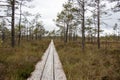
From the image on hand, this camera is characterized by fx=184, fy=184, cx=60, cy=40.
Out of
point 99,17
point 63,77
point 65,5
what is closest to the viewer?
point 63,77

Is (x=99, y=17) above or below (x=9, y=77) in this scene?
above

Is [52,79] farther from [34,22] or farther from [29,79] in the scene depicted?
[34,22]

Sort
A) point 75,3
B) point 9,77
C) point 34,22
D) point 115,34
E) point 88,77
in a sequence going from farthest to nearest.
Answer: point 115,34, point 34,22, point 75,3, point 88,77, point 9,77

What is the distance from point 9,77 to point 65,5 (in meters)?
37.1

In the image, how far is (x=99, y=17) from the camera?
101 ft

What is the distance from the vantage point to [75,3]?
84.7 feet

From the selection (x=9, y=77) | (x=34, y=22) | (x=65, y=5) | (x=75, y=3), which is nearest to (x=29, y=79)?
(x=9, y=77)

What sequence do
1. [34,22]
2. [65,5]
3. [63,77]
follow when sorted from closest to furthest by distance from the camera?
[63,77]
[65,5]
[34,22]

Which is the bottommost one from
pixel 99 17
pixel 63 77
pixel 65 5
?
pixel 63 77

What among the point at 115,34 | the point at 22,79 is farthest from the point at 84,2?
the point at 115,34

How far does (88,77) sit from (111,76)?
1.32 m

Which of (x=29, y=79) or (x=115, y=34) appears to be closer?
(x=29, y=79)

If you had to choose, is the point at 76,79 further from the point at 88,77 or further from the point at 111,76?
the point at 111,76

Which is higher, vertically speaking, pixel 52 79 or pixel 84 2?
pixel 84 2
